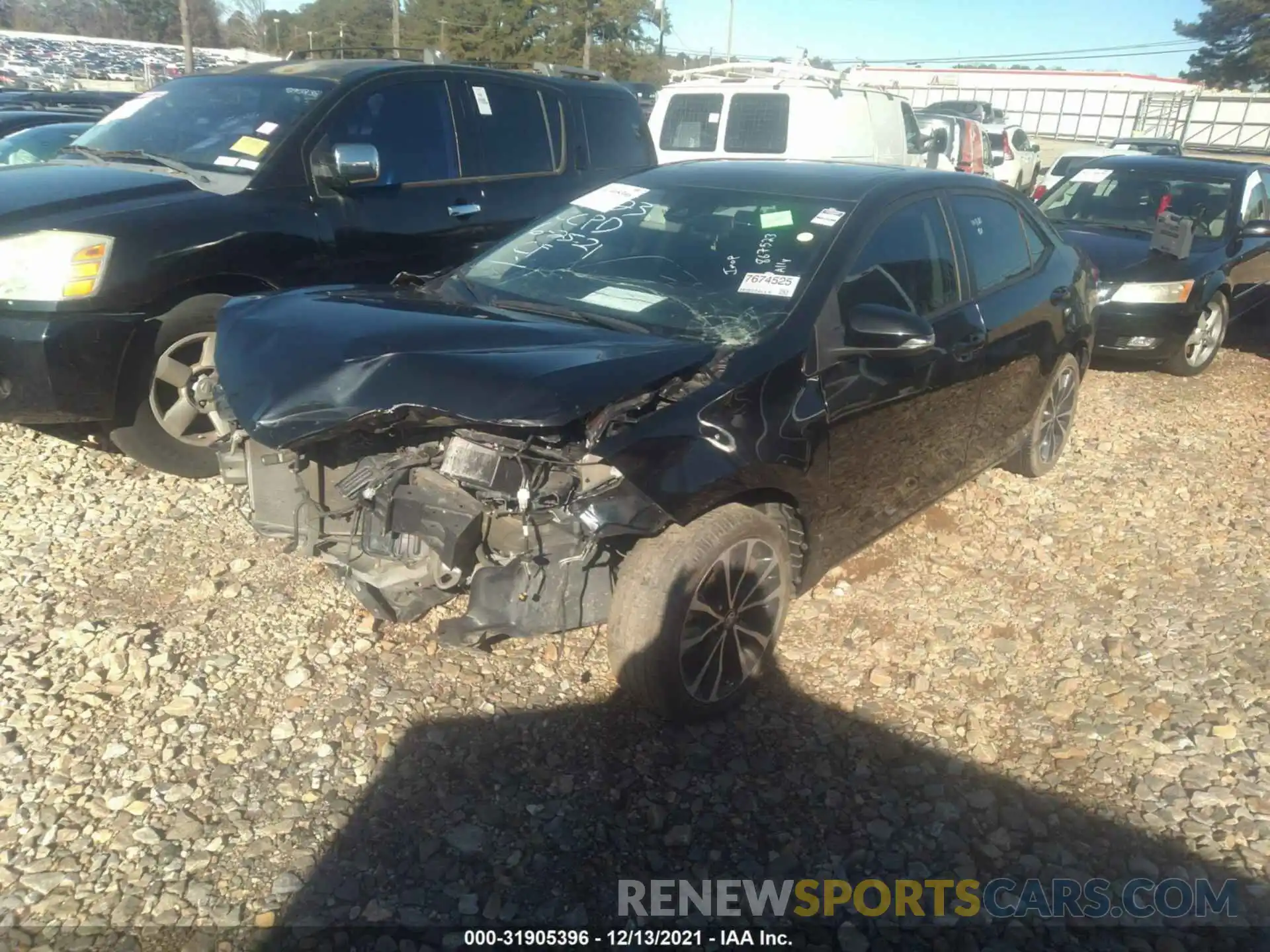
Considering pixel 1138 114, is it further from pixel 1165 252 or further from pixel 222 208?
pixel 222 208

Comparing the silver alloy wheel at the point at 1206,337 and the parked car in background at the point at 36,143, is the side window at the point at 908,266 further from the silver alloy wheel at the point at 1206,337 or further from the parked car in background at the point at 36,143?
the parked car in background at the point at 36,143

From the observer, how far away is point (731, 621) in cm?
324

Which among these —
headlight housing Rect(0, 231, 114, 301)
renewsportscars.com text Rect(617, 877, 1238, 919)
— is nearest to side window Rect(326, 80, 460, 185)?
headlight housing Rect(0, 231, 114, 301)

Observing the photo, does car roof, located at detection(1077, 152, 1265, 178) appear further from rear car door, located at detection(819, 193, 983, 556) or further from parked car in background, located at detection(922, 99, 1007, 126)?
parked car in background, located at detection(922, 99, 1007, 126)

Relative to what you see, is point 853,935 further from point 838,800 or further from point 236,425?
point 236,425

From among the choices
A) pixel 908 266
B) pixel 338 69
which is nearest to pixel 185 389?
pixel 338 69

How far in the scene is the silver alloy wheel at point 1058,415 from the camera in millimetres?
5277

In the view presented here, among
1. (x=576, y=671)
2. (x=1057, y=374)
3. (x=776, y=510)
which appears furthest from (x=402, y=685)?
(x=1057, y=374)

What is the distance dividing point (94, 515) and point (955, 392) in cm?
390

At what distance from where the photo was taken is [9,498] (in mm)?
4516

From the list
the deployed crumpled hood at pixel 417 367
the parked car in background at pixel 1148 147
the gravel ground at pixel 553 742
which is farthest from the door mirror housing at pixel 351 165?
the parked car in background at pixel 1148 147

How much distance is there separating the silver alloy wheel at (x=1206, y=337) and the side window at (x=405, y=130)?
5.94 meters

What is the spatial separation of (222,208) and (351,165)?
686 millimetres

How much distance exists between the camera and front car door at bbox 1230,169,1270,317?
7.98 meters
